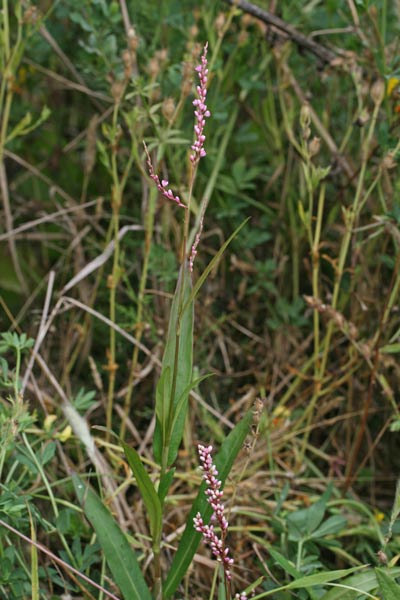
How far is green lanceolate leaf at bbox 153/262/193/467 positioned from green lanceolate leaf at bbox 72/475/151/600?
0.13 m

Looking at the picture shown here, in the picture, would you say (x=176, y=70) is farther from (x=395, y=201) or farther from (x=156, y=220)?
(x=395, y=201)

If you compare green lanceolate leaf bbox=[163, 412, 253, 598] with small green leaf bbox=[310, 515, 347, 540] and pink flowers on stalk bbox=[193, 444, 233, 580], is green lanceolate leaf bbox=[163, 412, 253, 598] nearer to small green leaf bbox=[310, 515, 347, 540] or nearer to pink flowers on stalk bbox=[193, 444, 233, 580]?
pink flowers on stalk bbox=[193, 444, 233, 580]

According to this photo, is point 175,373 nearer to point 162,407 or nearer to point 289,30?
point 162,407

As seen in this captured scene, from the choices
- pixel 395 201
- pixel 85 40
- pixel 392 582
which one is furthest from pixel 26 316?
pixel 392 582

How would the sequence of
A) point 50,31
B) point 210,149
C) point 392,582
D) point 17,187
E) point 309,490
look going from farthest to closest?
point 17,187
point 50,31
point 210,149
point 309,490
point 392,582

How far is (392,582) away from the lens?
99cm

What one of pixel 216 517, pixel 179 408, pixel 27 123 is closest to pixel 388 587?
pixel 216 517

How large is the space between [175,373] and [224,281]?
0.85 meters

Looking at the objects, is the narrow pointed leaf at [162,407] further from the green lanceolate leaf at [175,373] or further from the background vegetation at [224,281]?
the background vegetation at [224,281]

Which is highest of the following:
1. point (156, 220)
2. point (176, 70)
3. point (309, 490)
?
point (176, 70)

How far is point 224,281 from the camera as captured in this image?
1806 mm

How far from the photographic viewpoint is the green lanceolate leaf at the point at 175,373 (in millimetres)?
972

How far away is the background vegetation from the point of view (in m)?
1.34

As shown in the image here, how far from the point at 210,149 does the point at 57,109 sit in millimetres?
643
